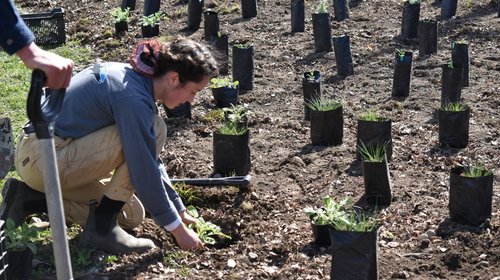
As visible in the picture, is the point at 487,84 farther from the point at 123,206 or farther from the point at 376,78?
the point at 123,206

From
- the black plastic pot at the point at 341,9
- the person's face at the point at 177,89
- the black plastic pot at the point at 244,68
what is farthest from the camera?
the black plastic pot at the point at 341,9

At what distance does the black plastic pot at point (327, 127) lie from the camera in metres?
6.28

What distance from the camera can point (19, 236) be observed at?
4266mm

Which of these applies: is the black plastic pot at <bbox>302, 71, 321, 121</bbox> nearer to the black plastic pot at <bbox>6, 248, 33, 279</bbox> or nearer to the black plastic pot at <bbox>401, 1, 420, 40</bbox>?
the black plastic pot at <bbox>401, 1, 420, 40</bbox>

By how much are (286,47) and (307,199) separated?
383 cm

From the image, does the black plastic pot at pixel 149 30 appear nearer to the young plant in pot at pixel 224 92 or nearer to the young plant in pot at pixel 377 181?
the young plant in pot at pixel 224 92

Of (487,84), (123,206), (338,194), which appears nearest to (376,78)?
(487,84)

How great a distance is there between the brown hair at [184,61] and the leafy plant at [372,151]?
4.37 ft

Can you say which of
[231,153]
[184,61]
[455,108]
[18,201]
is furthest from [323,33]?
[18,201]

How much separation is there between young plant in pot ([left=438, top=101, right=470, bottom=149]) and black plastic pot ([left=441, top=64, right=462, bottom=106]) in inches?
29.8

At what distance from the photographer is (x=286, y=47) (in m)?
9.07

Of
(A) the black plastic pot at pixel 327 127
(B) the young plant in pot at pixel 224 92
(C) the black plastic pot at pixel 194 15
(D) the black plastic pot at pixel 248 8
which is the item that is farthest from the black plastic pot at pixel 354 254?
(D) the black plastic pot at pixel 248 8

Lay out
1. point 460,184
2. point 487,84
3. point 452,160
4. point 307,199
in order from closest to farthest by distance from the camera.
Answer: point 460,184 → point 307,199 → point 452,160 → point 487,84

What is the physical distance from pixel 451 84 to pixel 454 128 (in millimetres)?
912
